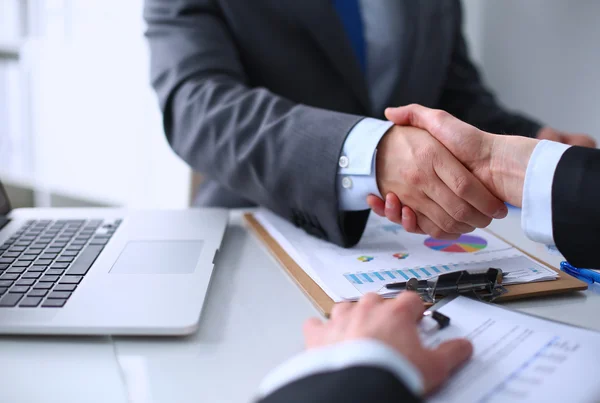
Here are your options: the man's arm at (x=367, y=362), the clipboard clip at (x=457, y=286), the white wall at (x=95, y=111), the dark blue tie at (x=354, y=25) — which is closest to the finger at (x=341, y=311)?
the man's arm at (x=367, y=362)

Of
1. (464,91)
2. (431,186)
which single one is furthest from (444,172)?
(464,91)

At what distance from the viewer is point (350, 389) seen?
317mm

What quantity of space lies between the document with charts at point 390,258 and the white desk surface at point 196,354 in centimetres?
4

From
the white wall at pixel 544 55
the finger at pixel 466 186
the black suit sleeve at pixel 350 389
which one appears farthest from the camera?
the white wall at pixel 544 55

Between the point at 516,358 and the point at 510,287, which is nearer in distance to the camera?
the point at 516,358

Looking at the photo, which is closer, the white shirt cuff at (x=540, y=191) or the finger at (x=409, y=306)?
the finger at (x=409, y=306)

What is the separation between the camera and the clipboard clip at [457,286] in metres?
0.53

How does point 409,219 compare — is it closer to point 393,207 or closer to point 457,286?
point 393,207

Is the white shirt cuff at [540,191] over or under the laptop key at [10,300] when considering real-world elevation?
over

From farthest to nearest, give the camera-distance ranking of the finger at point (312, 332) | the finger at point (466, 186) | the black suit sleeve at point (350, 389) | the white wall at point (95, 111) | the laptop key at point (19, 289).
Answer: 1. the white wall at point (95, 111)
2. the finger at point (466, 186)
3. the laptop key at point (19, 289)
4. the finger at point (312, 332)
5. the black suit sleeve at point (350, 389)

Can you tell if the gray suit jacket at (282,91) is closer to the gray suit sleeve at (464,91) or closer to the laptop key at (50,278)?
the gray suit sleeve at (464,91)

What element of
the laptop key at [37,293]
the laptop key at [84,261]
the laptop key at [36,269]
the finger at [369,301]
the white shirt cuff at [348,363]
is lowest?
the laptop key at [84,261]

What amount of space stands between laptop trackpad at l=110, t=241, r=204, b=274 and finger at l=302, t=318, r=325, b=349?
193 mm

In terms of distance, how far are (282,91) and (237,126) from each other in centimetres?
27
